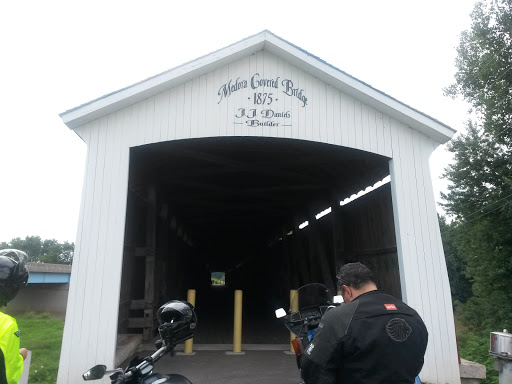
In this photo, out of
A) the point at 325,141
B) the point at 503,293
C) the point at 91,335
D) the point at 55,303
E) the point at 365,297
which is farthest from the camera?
the point at 55,303

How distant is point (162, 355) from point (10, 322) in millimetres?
775

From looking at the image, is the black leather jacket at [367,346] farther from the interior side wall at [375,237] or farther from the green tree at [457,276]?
the green tree at [457,276]

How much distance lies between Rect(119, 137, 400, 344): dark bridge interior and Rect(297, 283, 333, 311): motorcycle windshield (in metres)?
3.12

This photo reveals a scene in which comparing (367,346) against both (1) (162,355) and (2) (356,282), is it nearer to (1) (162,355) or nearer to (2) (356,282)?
(2) (356,282)

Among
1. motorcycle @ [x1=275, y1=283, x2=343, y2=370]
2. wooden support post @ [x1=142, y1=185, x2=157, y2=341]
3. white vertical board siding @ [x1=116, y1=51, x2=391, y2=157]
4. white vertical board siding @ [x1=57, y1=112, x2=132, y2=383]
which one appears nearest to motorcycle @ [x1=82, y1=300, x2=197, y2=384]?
motorcycle @ [x1=275, y1=283, x2=343, y2=370]

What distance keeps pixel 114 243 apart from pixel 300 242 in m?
8.39

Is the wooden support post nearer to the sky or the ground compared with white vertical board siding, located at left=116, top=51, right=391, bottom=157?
nearer to the ground

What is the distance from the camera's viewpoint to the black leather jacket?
A: 6.62ft

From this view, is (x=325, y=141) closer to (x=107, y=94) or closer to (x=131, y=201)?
(x=107, y=94)

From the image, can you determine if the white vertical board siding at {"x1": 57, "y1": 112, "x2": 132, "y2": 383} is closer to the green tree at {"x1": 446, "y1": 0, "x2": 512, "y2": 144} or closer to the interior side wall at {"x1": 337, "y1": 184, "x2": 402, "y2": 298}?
the interior side wall at {"x1": 337, "y1": 184, "x2": 402, "y2": 298}

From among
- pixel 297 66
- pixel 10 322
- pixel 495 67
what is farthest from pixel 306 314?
pixel 495 67

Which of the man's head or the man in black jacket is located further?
the man's head

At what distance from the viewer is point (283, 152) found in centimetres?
805

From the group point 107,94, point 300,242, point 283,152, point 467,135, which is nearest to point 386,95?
point 283,152
